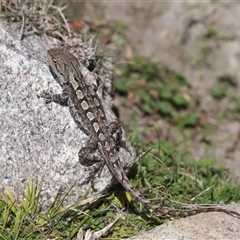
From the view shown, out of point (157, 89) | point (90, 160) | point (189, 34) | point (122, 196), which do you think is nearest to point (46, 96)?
point (90, 160)

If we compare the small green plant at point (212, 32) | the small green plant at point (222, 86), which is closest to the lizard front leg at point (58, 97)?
the small green plant at point (222, 86)

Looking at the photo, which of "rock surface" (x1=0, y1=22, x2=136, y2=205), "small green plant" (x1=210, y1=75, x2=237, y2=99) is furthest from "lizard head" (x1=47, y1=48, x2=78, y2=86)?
"small green plant" (x1=210, y1=75, x2=237, y2=99)

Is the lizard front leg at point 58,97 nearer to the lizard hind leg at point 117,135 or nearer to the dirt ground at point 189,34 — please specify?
the lizard hind leg at point 117,135

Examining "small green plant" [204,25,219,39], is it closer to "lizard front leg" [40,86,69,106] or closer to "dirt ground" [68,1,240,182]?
"dirt ground" [68,1,240,182]

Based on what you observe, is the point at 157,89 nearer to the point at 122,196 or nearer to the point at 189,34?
the point at 189,34

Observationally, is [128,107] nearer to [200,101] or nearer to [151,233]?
[200,101]

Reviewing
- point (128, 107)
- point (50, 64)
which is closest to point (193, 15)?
point (128, 107)
